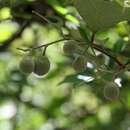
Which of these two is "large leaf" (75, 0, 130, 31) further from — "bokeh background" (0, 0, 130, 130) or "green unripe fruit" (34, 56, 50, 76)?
"bokeh background" (0, 0, 130, 130)

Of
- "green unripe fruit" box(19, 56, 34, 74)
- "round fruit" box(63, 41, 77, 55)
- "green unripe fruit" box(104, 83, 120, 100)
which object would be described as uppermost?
"round fruit" box(63, 41, 77, 55)

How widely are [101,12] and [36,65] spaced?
0.26 m

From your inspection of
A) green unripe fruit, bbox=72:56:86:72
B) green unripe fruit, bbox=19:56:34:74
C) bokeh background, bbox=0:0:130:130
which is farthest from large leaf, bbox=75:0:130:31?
bokeh background, bbox=0:0:130:130

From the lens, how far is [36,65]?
4.36 ft

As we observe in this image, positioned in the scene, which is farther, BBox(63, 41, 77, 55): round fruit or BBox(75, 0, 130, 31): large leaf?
BBox(63, 41, 77, 55): round fruit

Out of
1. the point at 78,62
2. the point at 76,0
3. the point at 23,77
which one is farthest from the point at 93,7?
the point at 23,77

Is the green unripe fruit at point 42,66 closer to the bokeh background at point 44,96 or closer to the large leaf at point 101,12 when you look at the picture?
the large leaf at point 101,12

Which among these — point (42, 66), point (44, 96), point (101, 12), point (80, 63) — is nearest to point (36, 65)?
point (42, 66)

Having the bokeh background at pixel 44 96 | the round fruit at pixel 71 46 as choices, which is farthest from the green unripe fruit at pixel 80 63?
the bokeh background at pixel 44 96

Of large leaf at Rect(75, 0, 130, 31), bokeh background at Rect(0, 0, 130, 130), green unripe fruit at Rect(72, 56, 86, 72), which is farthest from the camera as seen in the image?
bokeh background at Rect(0, 0, 130, 130)

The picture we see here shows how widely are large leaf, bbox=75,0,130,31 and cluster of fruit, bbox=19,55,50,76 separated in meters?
0.19

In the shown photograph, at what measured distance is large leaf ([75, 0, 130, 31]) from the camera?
1103mm

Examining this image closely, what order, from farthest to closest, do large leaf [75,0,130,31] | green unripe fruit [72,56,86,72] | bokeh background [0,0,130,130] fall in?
bokeh background [0,0,130,130]
green unripe fruit [72,56,86,72]
large leaf [75,0,130,31]

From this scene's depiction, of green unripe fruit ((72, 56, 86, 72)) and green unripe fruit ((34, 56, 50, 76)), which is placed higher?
green unripe fruit ((72, 56, 86, 72))
